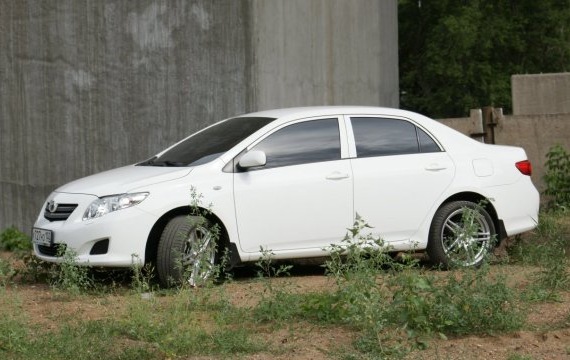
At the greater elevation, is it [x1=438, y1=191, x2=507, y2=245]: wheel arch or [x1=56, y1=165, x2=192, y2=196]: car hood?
[x1=56, y1=165, x2=192, y2=196]: car hood

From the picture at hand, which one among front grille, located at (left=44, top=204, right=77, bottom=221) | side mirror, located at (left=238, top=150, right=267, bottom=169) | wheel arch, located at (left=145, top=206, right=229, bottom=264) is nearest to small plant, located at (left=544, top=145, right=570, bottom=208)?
side mirror, located at (left=238, top=150, right=267, bottom=169)

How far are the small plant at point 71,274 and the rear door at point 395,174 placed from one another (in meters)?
2.43

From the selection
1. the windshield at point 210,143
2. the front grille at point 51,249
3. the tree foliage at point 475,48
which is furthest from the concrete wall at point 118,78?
the tree foliage at point 475,48

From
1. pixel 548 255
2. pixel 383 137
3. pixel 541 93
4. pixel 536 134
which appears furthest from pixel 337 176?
pixel 541 93

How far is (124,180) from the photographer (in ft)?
32.8

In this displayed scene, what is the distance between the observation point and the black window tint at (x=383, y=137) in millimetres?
10727

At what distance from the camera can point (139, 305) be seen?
8.21 m

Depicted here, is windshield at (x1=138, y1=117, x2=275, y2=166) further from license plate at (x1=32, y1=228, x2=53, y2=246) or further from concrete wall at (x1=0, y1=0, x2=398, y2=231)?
concrete wall at (x1=0, y1=0, x2=398, y2=231)

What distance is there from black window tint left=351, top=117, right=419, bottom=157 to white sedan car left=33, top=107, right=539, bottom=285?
12 mm

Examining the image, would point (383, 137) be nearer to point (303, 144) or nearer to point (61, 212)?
point (303, 144)

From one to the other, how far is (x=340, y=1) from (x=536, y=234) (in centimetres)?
511

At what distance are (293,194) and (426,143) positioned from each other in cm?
149

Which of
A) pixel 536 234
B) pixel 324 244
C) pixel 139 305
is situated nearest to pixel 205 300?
pixel 139 305

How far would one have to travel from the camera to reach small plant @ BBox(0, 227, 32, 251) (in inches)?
568
